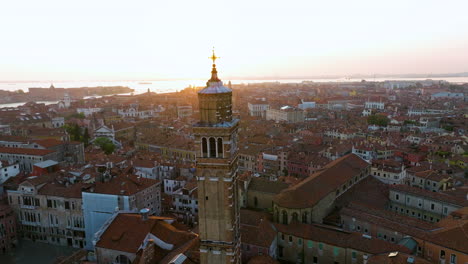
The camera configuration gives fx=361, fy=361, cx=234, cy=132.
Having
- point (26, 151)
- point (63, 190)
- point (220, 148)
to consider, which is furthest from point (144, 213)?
point (26, 151)

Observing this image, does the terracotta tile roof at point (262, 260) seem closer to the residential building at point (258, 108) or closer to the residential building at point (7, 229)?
the residential building at point (7, 229)

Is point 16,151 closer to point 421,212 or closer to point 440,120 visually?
point 421,212

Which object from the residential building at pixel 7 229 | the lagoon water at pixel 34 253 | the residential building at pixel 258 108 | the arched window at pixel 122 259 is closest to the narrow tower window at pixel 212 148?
the arched window at pixel 122 259

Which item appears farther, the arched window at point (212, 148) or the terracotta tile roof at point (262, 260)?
the terracotta tile roof at point (262, 260)

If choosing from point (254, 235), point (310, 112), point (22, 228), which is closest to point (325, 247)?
point (254, 235)

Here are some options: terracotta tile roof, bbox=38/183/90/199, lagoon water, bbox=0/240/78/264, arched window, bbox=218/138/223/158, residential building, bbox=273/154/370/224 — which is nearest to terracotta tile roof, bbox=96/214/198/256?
arched window, bbox=218/138/223/158
